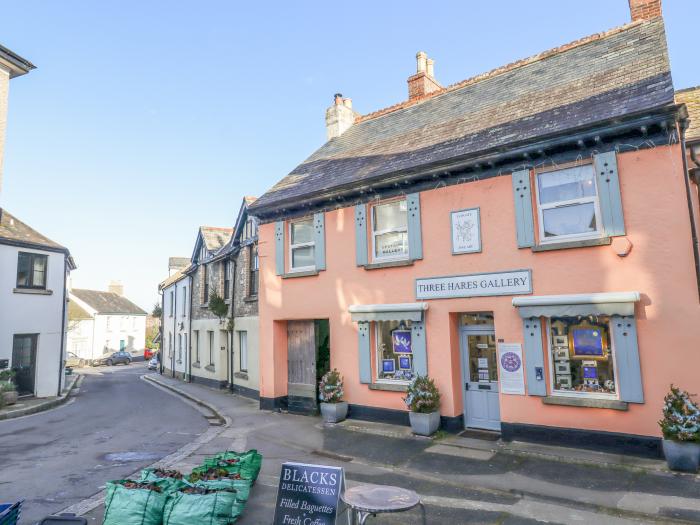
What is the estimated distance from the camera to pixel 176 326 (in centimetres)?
2927

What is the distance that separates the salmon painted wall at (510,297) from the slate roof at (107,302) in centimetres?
4831

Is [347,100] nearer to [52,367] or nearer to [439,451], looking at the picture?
[439,451]

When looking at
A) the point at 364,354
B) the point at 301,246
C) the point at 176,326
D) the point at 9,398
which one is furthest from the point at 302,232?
the point at 176,326

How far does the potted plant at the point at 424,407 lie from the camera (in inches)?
409

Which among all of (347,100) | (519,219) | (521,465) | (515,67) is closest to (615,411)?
(521,465)

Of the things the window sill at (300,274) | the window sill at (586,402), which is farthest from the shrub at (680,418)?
the window sill at (300,274)

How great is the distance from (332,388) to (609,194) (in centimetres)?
806

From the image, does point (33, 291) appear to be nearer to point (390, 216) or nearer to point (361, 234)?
point (361, 234)

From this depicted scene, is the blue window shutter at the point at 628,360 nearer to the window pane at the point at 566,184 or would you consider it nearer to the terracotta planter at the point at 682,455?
the terracotta planter at the point at 682,455

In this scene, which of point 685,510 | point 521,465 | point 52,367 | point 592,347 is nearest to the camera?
point 685,510

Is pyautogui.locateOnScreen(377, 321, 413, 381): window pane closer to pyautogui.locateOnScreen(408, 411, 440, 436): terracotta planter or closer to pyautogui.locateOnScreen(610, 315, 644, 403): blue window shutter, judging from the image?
pyautogui.locateOnScreen(408, 411, 440, 436): terracotta planter

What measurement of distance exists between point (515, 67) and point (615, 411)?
407 inches

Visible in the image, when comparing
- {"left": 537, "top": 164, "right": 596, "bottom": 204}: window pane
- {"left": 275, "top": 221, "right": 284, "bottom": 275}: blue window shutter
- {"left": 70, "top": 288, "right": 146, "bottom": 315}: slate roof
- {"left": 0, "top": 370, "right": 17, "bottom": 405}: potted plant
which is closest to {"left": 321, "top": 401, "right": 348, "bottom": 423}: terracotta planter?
{"left": 275, "top": 221, "right": 284, "bottom": 275}: blue window shutter

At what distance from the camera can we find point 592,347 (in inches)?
361
